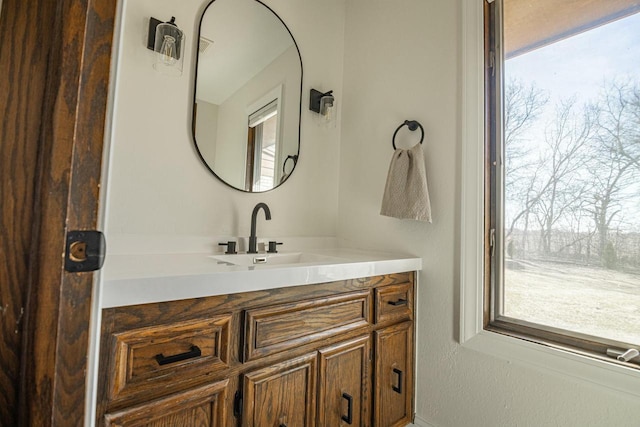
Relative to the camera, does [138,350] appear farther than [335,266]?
No

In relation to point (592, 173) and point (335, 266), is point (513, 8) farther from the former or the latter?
point (335, 266)

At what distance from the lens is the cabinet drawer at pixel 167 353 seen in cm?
66

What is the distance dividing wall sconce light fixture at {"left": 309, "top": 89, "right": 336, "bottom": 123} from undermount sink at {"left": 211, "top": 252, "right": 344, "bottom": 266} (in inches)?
34.1

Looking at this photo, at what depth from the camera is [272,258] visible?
4.59 ft

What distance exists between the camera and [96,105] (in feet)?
1.32

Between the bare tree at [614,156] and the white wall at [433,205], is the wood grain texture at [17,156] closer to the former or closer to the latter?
the white wall at [433,205]

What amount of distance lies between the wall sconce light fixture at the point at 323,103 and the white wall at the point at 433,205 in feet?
0.49

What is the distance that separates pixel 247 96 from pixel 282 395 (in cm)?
133

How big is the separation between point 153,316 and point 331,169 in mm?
1366

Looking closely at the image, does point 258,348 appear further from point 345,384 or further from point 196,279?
point 345,384

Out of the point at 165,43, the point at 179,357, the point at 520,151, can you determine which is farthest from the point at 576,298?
the point at 165,43

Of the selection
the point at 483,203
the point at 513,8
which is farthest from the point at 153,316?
the point at 513,8

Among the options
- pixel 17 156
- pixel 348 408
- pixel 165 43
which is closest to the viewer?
pixel 17 156

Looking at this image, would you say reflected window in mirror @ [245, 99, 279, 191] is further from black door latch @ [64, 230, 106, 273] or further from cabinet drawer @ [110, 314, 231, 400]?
black door latch @ [64, 230, 106, 273]
